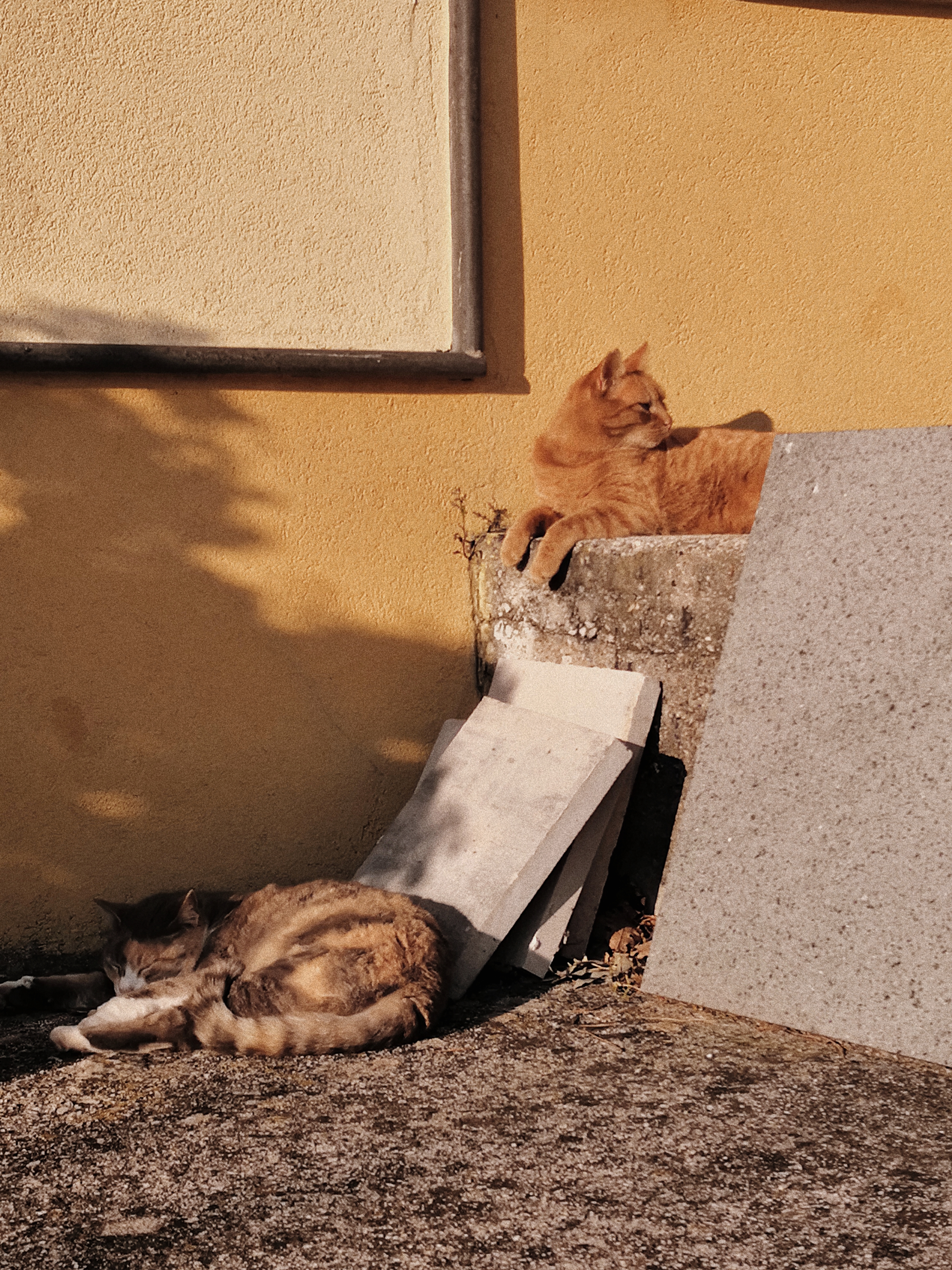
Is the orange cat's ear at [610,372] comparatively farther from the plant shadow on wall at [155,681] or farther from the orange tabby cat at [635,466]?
the plant shadow on wall at [155,681]

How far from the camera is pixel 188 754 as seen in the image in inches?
140

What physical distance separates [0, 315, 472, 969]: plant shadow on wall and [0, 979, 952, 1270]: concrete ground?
76 centimetres

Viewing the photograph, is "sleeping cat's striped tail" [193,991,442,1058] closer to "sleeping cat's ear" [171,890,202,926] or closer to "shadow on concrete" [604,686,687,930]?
"sleeping cat's ear" [171,890,202,926]

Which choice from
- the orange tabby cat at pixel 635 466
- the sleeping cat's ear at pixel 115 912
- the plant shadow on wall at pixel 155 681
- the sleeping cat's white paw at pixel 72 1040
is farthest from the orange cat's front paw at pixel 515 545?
the sleeping cat's white paw at pixel 72 1040

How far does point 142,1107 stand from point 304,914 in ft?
1.96

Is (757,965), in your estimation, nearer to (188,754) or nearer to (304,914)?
(304,914)

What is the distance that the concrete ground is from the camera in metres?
1.81

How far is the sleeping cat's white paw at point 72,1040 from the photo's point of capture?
2.73 metres

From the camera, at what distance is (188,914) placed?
9.57ft

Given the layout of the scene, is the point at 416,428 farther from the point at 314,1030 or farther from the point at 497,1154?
the point at 497,1154

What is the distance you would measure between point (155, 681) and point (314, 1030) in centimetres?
134

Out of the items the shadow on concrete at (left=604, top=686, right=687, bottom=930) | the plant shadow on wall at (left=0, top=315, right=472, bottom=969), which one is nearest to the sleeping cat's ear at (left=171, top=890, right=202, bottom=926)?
the plant shadow on wall at (left=0, top=315, right=472, bottom=969)

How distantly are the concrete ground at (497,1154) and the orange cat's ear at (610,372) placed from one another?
1.97 m

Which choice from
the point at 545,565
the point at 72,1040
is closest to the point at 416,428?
the point at 545,565
